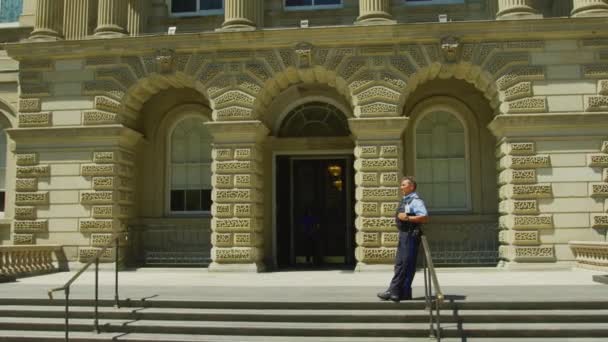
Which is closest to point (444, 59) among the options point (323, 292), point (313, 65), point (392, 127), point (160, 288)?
point (392, 127)

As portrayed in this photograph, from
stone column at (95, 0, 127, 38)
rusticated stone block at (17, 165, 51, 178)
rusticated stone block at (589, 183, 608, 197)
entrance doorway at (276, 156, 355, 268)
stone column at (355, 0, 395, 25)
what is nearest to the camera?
rusticated stone block at (589, 183, 608, 197)

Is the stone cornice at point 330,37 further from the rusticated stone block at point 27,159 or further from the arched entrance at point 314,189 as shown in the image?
the arched entrance at point 314,189

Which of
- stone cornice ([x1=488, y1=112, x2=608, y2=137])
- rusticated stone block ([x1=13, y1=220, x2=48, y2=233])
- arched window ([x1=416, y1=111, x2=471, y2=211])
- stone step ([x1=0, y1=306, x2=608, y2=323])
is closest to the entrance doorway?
arched window ([x1=416, y1=111, x2=471, y2=211])

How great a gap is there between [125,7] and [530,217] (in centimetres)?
1285

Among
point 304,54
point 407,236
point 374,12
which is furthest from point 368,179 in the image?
point 407,236

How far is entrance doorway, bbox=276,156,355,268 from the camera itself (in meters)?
18.8

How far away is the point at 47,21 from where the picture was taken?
715 inches

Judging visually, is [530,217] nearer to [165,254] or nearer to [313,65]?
[313,65]

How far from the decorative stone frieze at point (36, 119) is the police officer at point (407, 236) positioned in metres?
11.9

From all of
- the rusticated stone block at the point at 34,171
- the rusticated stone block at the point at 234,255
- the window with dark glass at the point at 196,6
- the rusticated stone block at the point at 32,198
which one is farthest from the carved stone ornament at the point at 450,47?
the rusticated stone block at the point at 32,198

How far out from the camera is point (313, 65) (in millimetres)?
16719

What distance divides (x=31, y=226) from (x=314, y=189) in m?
8.23

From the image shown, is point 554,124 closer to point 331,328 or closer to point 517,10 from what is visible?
point 517,10

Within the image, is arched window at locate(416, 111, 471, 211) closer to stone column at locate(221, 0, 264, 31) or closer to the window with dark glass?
stone column at locate(221, 0, 264, 31)
